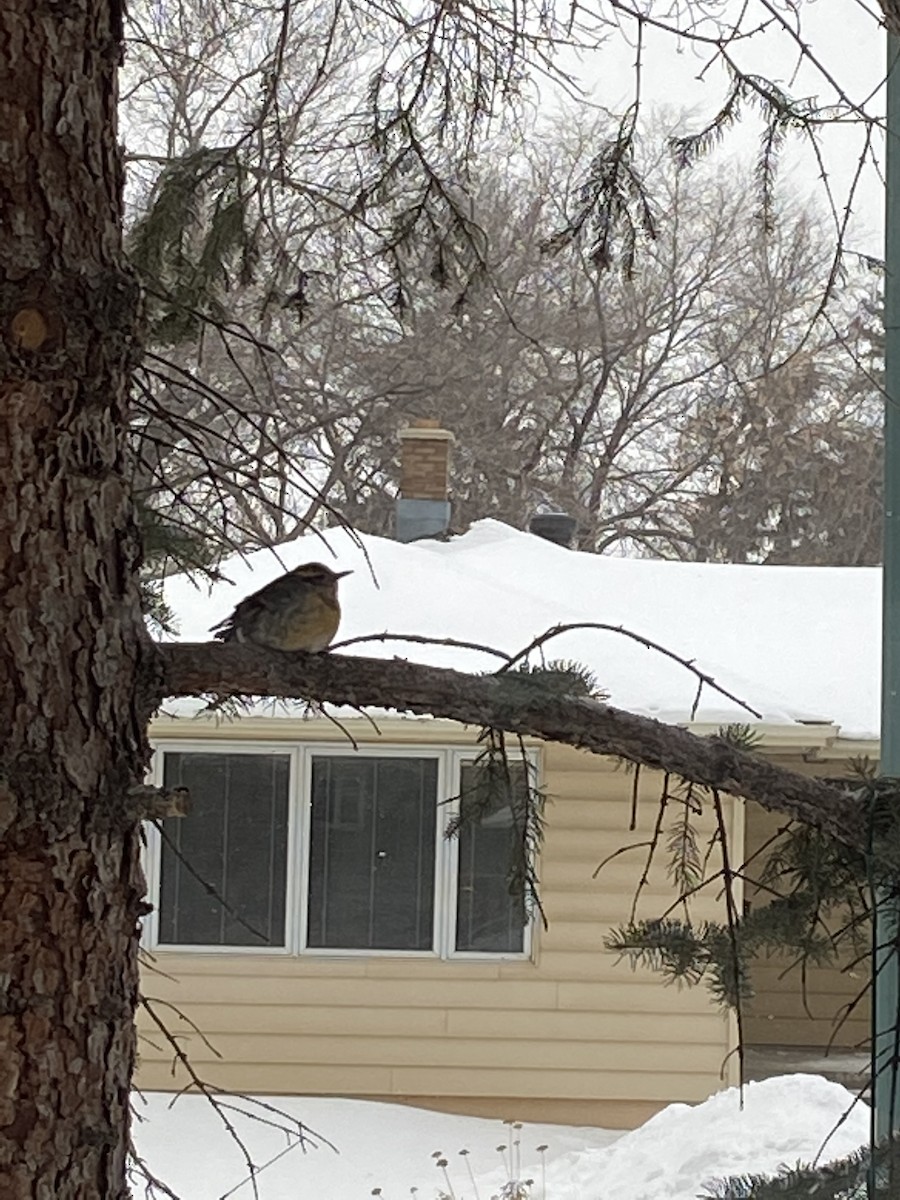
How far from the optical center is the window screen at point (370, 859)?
181 inches

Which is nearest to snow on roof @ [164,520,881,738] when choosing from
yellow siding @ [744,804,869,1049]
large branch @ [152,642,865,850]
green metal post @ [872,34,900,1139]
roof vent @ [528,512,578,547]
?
roof vent @ [528,512,578,547]

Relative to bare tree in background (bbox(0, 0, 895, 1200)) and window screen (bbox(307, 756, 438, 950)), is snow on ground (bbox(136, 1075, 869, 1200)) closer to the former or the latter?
window screen (bbox(307, 756, 438, 950))

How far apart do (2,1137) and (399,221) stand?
39.7 inches

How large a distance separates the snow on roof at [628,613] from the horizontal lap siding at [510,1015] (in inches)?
16.1

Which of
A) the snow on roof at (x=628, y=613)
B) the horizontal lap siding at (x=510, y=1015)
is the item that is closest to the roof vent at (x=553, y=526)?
the snow on roof at (x=628, y=613)

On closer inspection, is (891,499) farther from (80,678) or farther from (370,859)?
(370,859)

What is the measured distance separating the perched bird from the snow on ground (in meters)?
2.15

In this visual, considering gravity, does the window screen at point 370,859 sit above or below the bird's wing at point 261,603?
below

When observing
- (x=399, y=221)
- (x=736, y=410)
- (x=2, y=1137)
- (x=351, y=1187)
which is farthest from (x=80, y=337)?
(x=736, y=410)

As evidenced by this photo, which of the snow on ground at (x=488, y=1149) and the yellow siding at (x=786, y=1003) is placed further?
the yellow siding at (x=786, y=1003)

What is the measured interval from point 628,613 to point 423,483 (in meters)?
0.93

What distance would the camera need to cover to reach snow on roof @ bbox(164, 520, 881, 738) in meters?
4.18

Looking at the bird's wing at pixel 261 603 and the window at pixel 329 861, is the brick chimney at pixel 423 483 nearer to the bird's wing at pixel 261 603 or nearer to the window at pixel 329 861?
the window at pixel 329 861

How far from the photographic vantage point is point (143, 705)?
1.06 m
